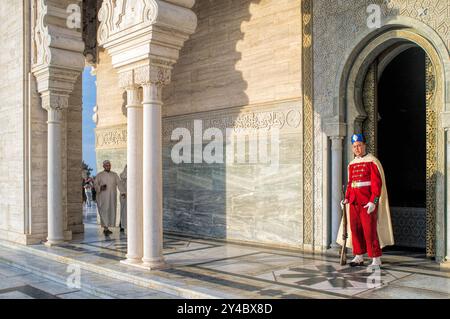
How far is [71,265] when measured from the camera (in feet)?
17.3

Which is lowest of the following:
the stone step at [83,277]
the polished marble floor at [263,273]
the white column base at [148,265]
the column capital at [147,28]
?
the stone step at [83,277]

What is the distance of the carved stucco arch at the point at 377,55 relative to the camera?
4711 millimetres

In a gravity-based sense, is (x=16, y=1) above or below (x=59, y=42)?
above

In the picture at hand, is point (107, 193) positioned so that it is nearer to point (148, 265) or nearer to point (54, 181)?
point (54, 181)

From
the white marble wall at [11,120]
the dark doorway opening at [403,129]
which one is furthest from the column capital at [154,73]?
the dark doorway opening at [403,129]

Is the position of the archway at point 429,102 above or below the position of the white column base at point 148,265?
above

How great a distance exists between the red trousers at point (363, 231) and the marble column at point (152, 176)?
198 centimetres

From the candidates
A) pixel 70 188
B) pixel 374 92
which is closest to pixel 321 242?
pixel 374 92

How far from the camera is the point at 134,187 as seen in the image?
4906 mm

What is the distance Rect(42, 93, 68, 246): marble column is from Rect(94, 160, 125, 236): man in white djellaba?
4.32ft

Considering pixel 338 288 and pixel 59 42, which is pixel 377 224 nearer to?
pixel 338 288

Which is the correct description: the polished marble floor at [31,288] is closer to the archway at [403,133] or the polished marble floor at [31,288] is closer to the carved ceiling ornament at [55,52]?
the carved ceiling ornament at [55,52]

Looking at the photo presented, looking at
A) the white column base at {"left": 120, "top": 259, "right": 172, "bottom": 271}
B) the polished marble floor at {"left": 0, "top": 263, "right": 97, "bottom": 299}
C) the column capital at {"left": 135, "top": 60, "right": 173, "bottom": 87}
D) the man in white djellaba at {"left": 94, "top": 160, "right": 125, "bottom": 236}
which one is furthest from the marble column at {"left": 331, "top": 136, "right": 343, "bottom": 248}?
the man in white djellaba at {"left": 94, "top": 160, "right": 125, "bottom": 236}
